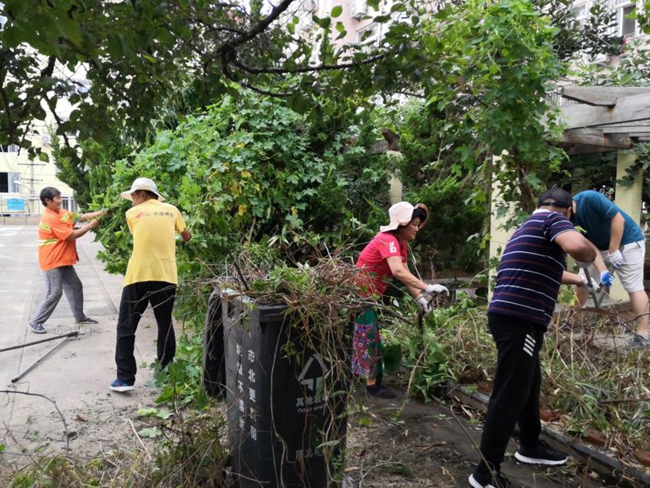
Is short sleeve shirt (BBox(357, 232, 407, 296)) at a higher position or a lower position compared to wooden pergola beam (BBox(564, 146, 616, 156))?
lower

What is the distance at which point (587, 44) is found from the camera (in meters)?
10.5

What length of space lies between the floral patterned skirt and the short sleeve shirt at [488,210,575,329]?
1434 mm

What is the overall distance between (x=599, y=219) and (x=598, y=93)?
1192 millimetres

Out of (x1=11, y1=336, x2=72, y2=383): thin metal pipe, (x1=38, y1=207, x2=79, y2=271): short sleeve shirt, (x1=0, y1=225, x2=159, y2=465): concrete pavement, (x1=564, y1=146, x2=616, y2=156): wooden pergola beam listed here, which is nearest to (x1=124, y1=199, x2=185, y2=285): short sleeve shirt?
(x1=0, y1=225, x2=159, y2=465): concrete pavement

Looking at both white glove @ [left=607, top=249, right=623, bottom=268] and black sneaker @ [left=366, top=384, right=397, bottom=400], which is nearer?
black sneaker @ [left=366, top=384, right=397, bottom=400]

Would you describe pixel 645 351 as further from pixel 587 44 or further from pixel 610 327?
pixel 587 44

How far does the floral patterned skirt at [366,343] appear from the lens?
4547mm

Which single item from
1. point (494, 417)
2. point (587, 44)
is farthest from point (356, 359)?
point (587, 44)

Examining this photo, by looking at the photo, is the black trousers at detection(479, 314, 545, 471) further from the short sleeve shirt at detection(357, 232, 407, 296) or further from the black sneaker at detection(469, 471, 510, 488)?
the short sleeve shirt at detection(357, 232, 407, 296)

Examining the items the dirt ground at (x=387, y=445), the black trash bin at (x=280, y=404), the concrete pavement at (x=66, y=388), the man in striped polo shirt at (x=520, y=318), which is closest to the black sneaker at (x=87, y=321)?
the concrete pavement at (x=66, y=388)

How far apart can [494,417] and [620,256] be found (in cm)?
319

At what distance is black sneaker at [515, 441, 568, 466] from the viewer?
12.1ft

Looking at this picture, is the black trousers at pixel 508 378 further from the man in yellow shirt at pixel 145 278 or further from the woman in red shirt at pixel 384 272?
the man in yellow shirt at pixel 145 278

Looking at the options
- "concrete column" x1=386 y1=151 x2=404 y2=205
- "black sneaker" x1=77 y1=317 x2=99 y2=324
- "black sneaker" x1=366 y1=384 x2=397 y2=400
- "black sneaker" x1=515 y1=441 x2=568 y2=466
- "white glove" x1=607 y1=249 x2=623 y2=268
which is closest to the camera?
"black sneaker" x1=515 y1=441 x2=568 y2=466
